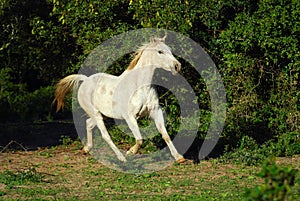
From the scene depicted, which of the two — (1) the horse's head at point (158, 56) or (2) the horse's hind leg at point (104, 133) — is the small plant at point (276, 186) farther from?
(2) the horse's hind leg at point (104, 133)

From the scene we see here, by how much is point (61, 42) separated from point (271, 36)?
5.77 metres

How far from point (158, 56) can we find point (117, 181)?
266cm

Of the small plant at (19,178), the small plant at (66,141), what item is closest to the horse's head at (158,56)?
the small plant at (19,178)

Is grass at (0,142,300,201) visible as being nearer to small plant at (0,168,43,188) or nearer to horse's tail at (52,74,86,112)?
small plant at (0,168,43,188)

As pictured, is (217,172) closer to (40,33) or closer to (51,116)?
(40,33)

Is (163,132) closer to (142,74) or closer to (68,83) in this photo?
(142,74)

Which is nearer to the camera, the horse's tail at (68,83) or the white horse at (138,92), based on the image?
the white horse at (138,92)

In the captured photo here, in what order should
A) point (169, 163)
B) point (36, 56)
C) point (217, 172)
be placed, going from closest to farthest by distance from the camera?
point (217, 172), point (169, 163), point (36, 56)

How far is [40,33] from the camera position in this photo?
1473 cm

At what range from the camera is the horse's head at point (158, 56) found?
11.7 m

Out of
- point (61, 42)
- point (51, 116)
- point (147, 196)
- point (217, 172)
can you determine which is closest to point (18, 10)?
point (61, 42)

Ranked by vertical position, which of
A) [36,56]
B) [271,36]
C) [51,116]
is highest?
[271,36]

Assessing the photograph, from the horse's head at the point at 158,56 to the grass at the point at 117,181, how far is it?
180cm

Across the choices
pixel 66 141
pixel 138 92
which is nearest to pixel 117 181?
pixel 138 92
